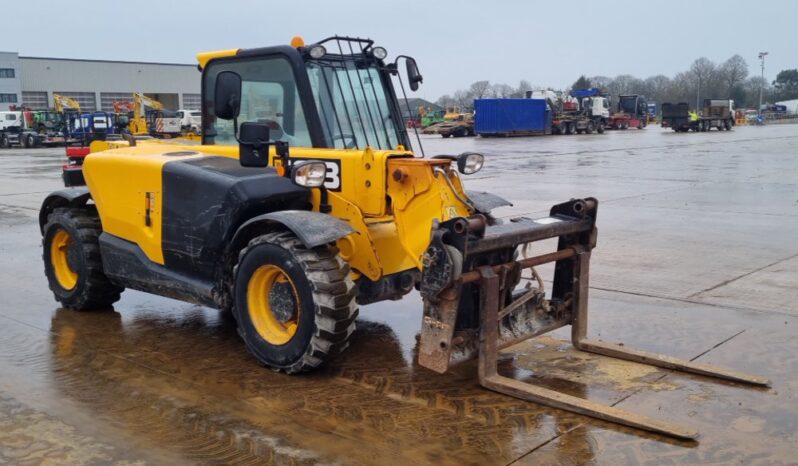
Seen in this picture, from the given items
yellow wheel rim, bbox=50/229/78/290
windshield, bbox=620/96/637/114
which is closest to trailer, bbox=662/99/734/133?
windshield, bbox=620/96/637/114

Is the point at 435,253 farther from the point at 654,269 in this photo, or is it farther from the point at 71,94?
the point at 71,94

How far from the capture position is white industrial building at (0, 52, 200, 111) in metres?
75.2

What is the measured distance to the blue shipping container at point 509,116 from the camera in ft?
155

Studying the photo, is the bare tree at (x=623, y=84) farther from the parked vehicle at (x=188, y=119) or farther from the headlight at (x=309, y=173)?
the headlight at (x=309, y=173)

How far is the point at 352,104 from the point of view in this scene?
19.9 ft

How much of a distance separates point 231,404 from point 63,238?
3.30 meters

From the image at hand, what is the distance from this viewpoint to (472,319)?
5.23 m

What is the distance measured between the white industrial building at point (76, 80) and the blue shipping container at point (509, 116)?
40.9m

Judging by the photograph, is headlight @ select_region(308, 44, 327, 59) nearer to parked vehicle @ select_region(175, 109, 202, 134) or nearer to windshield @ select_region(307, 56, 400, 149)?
windshield @ select_region(307, 56, 400, 149)

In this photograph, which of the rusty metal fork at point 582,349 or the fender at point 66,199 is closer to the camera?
the rusty metal fork at point 582,349

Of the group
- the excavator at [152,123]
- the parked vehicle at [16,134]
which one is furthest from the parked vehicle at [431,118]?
the parked vehicle at [16,134]

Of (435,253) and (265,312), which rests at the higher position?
(435,253)

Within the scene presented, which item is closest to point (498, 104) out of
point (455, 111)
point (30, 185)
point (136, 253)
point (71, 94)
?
point (455, 111)

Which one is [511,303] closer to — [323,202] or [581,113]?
[323,202]
